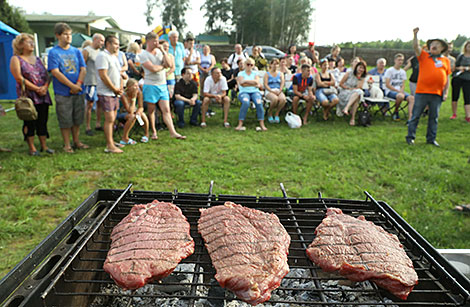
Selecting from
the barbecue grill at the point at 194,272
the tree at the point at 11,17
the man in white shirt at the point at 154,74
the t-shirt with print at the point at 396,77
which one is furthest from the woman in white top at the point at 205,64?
the tree at the point at 11,17

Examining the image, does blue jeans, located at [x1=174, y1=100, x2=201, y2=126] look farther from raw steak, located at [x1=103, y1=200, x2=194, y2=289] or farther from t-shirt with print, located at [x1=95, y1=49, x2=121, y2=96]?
raw steak, located at [x1=103, y1=200, x2=194, y2=289]

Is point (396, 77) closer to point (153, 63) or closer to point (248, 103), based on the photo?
point (248, 103)

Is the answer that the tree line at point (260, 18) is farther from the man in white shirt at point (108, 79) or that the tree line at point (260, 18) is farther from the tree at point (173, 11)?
the man in white shirt at point (108, 79)

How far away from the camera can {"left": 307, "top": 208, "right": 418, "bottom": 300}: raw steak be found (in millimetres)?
1681

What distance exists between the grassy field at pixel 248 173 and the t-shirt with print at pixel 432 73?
1.32m

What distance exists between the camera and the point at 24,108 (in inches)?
202

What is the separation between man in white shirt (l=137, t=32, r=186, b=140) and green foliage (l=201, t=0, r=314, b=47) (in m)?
46.1

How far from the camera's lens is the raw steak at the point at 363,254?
66.2 inches

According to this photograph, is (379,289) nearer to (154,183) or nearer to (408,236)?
(408,236)

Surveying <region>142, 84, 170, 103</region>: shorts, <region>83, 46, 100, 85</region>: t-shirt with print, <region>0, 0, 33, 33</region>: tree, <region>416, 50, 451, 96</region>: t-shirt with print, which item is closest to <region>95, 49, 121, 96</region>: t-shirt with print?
<region>142, 84, 170, 103</region>: shorts

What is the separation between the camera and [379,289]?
70.1 inches

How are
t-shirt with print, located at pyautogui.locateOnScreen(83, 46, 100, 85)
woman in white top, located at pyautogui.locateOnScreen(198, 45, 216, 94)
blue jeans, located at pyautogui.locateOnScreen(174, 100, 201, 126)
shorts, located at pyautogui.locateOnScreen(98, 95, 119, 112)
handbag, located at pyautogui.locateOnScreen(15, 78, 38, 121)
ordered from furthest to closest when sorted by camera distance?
woman in white top, located at pyautogui.locateOnScreen(198, 45, 216, 94)
blue jeans, located at pyautogui.locateOnScreen(174, 100, 201, 126)
t-shirt with print, located at pyautogui.locateOnScreen(83, 46, 100, 85)
shorts, located at pyautogui.locateOnScreen(98, 95, 119, 112)
handbag, located at pyautogui.locateOnScreen(15, 78, 38, 121)

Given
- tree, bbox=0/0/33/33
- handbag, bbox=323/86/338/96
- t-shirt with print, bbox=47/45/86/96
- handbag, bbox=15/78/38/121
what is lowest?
handbag, bbox=15/78/38/121

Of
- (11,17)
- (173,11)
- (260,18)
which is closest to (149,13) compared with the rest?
(173,11)
